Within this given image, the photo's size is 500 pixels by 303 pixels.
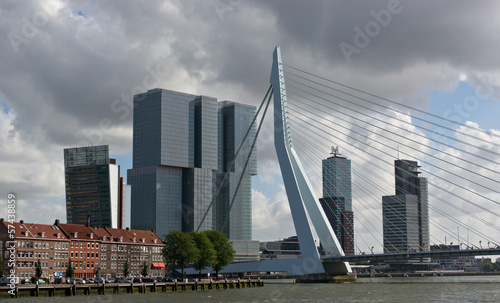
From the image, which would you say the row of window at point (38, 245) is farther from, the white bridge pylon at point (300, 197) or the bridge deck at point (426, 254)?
the bridge deck at point (426, 254)

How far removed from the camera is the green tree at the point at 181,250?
92.6 m

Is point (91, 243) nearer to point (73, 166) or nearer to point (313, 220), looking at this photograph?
point (313, 220)

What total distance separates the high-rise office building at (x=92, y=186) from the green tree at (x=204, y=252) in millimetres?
83110

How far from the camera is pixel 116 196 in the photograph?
17812 centimetres

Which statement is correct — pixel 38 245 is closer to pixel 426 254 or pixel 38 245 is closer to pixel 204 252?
pixel 204 252

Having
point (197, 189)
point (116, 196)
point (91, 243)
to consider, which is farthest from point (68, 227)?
point (197, 189)

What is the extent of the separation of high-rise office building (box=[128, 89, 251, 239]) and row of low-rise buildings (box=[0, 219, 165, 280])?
54286 millimetres

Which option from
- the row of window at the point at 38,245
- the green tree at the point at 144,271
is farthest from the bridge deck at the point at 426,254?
the row of window at the point at 38,245

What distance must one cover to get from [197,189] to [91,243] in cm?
8204

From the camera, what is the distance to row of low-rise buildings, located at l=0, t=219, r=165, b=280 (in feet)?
306

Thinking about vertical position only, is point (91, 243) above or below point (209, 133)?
below

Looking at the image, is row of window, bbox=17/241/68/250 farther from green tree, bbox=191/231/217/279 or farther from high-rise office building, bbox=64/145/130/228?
high-rise office building, bbox=64/145/130/228

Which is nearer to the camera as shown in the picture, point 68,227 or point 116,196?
point 68,227

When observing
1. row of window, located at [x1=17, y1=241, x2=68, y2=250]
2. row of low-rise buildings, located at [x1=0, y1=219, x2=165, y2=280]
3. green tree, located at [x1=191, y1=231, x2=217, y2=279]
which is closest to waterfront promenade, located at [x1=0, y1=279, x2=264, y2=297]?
green tree, located at [x1=191, y1=231, x2=217, y2=279]
